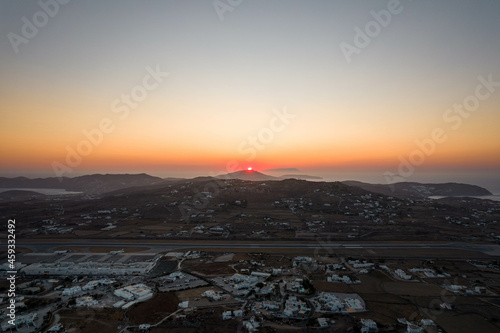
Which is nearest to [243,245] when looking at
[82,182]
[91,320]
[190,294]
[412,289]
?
[190,294]

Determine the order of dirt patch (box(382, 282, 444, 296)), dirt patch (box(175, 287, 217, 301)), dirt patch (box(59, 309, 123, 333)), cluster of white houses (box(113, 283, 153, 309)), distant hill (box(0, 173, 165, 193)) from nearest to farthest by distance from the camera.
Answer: dirt patch (box(59, 309, 123, 333)) < cluster of white houses (box(113, 283, 153, 309)) < dirt patch (box(175, 287, 217, 301)) < dirt patch (box(382, 282, 444, 296)) < distant hill (box(0, 173, 165, 193))

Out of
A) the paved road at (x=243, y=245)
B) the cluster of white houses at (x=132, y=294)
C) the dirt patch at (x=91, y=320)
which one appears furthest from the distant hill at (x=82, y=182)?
the dirt patch at (x=91, y=320)

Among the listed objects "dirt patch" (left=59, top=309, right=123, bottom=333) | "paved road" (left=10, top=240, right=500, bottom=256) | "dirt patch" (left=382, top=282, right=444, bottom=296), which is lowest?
"dirt patch" (left=59, top=309, right=123, bottom=333)

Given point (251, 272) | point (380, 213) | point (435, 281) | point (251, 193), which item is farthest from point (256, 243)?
point (251, 193)

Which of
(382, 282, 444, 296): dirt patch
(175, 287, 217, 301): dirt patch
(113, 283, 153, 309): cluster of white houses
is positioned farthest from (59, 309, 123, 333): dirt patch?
(382, 282, 444, 296): dirt patch

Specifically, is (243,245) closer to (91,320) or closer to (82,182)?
(91,320)

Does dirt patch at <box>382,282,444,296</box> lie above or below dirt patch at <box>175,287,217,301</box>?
above

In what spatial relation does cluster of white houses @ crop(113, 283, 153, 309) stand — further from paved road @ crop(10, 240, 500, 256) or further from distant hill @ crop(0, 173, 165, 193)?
distant hill @ crop(0, 173, 165, 193)

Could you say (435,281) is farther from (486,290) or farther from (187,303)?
(187,303)
